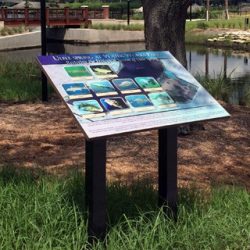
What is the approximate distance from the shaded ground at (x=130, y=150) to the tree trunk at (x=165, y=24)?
3.53ft

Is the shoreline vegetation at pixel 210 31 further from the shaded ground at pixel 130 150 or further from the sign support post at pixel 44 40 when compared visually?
the shaded ground at pixel 130 150

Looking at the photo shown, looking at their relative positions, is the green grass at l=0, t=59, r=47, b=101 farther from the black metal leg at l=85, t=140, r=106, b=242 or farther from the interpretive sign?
the black metal leg at l=85, t=140, r=106, b=242

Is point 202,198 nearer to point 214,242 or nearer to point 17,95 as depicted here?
point 214,242

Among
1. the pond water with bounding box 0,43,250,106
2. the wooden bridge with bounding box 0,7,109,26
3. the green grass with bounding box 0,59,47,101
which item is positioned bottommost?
the pond water with bounding box 0,43,250,106

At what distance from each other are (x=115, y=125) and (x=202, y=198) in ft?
4.31

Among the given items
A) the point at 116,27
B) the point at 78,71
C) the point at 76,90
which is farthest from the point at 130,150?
the point at 116,27

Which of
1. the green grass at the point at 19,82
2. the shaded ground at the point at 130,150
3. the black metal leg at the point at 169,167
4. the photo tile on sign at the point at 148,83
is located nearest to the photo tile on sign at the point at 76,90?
the photo tile on sign at the point at 148,83

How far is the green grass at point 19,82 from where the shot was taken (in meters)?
9.05

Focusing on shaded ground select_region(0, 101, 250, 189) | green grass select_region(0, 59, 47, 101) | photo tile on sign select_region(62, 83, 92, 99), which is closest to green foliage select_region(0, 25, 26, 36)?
green grass select_region(0, 59, 47, 101)

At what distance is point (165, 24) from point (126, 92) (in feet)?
10.5

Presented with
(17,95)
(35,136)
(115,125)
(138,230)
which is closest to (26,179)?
(138,230)

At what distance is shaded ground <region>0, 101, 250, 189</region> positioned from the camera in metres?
5.06

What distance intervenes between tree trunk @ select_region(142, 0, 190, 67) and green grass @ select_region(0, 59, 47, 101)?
3202mm

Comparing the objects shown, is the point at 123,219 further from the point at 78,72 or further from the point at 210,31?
the point at 210,31
